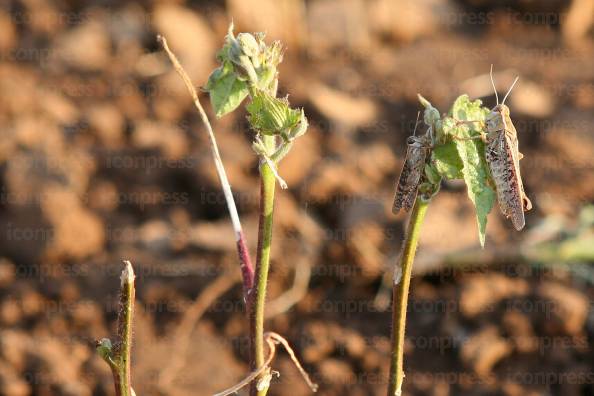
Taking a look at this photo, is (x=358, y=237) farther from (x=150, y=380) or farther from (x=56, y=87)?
(x=56, y=87)

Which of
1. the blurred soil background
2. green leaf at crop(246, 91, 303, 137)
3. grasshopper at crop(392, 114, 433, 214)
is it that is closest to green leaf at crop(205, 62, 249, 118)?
green leaf at crop(246, 91, 303, 137)

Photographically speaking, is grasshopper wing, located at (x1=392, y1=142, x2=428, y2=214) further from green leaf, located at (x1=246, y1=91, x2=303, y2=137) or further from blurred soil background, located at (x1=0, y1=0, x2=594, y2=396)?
blurred soil background, located at (x1=0, y1=0, x2=594, y2=396)

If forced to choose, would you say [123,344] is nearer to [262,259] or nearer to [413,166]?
[262,259]

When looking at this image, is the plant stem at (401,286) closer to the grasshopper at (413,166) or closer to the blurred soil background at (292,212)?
the grasshopper at (413,166)

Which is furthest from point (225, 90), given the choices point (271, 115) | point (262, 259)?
point (262, 259)

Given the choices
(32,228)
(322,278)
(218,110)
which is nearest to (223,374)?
(322,278)

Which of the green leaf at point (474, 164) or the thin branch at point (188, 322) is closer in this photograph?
the green leaf at point (474, 164)

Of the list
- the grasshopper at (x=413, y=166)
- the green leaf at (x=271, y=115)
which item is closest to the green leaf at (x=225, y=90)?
the green leaf at (x=271, y=115)
